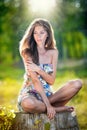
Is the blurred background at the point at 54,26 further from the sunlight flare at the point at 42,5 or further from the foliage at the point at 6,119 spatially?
the foliage at the point at 6,119

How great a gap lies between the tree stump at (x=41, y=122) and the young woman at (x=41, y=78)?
0.18 ft

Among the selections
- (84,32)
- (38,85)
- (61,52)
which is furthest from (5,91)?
(84,32)

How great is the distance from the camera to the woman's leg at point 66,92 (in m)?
6.16

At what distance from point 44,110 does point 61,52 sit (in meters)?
21.7

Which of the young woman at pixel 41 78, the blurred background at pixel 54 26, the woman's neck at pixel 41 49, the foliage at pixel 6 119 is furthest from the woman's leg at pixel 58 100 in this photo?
the blurred background at pixel 54 26

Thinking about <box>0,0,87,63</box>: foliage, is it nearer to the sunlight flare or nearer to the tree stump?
the sunlight flare

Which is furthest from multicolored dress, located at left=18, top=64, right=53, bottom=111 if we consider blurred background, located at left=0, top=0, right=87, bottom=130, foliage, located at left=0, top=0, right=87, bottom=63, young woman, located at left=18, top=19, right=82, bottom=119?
foliage, located at left=0, top=0, right=87, bottom=63

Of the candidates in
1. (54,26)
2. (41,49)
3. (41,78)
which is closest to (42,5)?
(54,26)

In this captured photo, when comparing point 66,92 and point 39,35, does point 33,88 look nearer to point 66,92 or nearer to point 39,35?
point 66,92

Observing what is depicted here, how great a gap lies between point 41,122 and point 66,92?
1.53 feet

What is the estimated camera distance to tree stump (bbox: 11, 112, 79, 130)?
19.5 feet

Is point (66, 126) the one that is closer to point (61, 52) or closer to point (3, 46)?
point (61, 52)

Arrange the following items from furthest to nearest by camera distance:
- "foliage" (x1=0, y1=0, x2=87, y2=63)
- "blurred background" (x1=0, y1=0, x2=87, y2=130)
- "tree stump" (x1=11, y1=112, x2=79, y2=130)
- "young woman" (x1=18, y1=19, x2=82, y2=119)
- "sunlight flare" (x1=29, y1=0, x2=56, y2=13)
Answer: "foliage" (x1=0, y1=0, x2=87, y2=63) < "sunlight flare" (x1=29, y1=0, x2=56, y2=13) < "blurred background" (x1=0, y1=0, x2=87, y2=130) < "young woman" (x1=18, y1=19, x2=82, y2=119) < "tree stump" (x1=11, y1=112, x2=79, y2=130)

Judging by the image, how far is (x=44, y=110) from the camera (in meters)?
6.06
